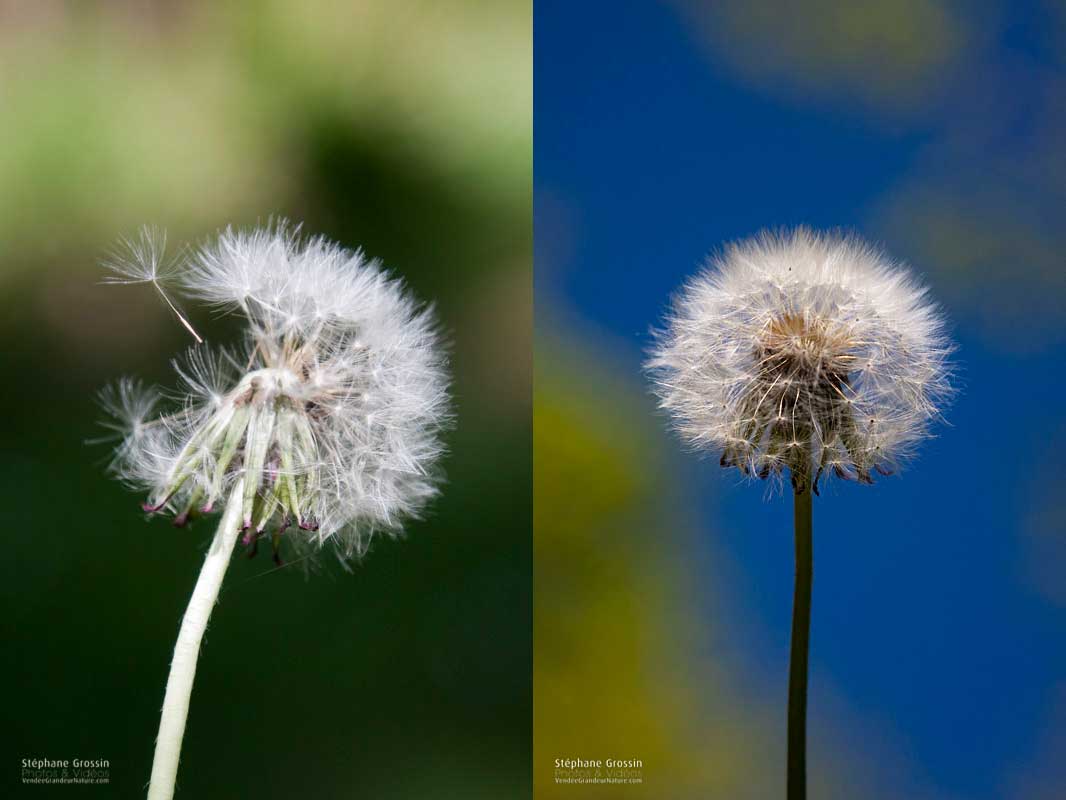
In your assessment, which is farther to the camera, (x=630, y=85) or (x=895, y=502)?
(x=630, y=85)

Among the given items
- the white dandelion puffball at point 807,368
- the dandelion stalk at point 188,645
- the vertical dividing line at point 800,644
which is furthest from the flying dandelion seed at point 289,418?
the vertical dividing line at point 800,644

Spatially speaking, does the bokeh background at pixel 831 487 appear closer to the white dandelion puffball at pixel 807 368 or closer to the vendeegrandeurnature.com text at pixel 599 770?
the vendeegrandeurnature.com text at pixel 599 770

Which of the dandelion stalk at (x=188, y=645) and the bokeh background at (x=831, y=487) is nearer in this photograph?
the dandelion stalk at (x=188, y=645)

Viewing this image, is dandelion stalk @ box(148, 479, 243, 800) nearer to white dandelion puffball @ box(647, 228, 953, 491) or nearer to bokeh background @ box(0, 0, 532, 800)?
bokeh background @ box(0, 0, 532, 800)

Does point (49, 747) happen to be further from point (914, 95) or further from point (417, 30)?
point (914, 95)

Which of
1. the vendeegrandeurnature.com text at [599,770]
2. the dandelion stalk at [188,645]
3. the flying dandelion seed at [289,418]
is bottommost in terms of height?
the vendeegrandeurnature.com text at [599,770]

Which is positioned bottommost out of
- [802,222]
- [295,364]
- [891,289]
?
[295,364]

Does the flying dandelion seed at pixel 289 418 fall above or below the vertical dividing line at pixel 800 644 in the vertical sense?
above

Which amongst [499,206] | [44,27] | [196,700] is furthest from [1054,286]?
[44,27]
